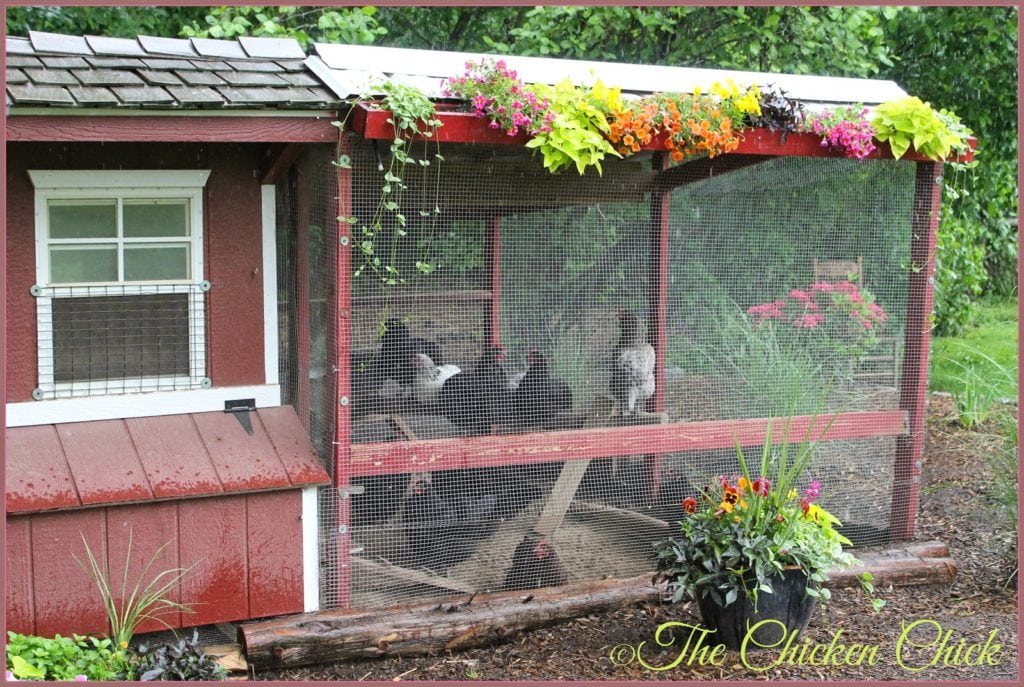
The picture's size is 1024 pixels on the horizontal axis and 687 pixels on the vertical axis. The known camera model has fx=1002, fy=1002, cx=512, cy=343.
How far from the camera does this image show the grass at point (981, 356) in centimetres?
701

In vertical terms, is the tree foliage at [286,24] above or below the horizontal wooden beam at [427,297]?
above

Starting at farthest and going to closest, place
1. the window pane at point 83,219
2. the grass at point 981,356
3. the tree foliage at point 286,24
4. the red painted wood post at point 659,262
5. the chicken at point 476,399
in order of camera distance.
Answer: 1. the grass at point 981,356
2. the tree foliage at point 286,24
3. the red painted wood post at point 659,262
4. the chicken at point 476,399
5. the window pane at point 83,219

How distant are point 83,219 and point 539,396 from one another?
1908mm

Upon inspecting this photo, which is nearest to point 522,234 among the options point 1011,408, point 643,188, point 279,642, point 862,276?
point 643,188

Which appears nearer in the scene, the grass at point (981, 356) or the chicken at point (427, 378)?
the chicken at point (427, 378)

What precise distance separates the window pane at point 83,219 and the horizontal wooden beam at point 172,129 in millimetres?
579

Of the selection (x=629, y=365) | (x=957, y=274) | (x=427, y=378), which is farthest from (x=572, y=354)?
(x=957, y=274)

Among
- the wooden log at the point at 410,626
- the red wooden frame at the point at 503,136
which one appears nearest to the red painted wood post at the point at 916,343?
the red wooden frame at the point at 503,136

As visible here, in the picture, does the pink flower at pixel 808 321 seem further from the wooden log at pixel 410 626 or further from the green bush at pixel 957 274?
the green bush at pixel 957 274

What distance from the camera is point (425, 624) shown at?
145 inches

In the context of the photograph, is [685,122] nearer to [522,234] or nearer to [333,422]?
[522,234]

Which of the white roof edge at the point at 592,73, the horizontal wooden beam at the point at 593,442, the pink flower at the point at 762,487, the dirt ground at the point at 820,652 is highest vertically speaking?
the white roof edge at the point at 592,73

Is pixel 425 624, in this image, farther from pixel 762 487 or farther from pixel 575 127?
pixel 575 127

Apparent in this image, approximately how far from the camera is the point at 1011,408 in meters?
6.75
